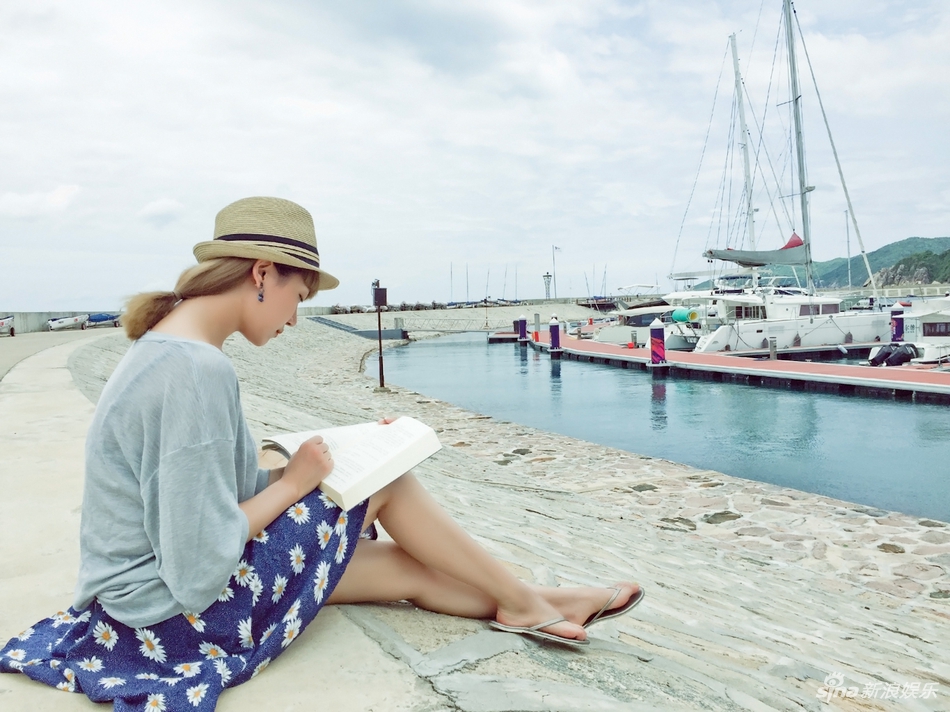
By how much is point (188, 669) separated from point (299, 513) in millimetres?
487

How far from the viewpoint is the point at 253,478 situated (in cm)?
200

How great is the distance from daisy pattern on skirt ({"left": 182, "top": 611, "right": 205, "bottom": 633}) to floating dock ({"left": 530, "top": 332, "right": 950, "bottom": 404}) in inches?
671

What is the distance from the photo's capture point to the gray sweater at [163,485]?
1.63 m

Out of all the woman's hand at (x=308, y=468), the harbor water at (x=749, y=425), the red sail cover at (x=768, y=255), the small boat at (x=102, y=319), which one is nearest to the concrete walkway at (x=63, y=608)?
the woman's hand at (x=308, y=468)

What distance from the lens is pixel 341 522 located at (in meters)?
2.07

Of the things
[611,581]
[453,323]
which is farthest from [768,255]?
[453,323]

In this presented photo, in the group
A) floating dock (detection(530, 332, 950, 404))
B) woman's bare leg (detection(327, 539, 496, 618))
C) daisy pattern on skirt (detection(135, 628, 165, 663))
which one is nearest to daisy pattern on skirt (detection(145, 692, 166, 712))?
daisy pattern on skirt (detection(135, 628, 165, 663))

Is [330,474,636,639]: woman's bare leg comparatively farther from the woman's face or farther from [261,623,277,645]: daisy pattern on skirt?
the woman's face

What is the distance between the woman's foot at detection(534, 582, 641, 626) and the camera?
2.54 meters

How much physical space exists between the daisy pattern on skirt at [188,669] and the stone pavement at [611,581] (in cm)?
16

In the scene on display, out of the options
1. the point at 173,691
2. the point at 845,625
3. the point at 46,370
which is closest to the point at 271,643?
the point at 173,691

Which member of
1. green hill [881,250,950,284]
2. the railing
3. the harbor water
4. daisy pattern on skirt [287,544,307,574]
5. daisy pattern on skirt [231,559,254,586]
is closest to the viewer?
daisy pattern on skirt [231,559,254,586]

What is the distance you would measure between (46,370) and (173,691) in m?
10.1

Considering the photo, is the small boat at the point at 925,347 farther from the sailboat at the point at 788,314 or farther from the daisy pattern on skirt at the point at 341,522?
the daisy pattern on skirt at the point at 341,522
